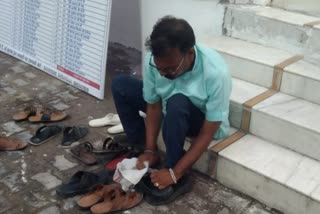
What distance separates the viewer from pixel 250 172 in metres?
2.58

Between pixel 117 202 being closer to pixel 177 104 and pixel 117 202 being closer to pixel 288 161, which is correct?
pixel 177 104

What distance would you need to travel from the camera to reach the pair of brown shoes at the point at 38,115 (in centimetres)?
343

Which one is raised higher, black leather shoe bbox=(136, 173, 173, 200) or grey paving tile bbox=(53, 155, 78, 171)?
black leather shoe bbox=(136, 173, 173, 200)

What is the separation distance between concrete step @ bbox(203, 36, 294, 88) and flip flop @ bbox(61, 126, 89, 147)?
120 centimetres

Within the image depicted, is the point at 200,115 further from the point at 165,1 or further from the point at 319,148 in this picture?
the point at 165,1

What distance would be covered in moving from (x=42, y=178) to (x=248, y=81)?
1.61 m

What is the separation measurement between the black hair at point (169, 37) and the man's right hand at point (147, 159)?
0.75 meters

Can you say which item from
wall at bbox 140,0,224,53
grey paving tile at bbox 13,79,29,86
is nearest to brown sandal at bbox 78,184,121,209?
wall at bbox 140,0,224,53

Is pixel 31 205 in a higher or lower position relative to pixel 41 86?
lower

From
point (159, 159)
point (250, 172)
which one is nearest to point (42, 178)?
point (159, 159)

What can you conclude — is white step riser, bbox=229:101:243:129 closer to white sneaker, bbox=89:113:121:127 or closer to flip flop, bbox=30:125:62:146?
white sneaker, bbox=89:113:121:127

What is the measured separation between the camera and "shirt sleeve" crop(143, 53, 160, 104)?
2.58 meters

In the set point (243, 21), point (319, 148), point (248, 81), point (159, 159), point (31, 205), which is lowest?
point (31, 205)

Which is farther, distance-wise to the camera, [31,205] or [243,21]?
[243,21]
